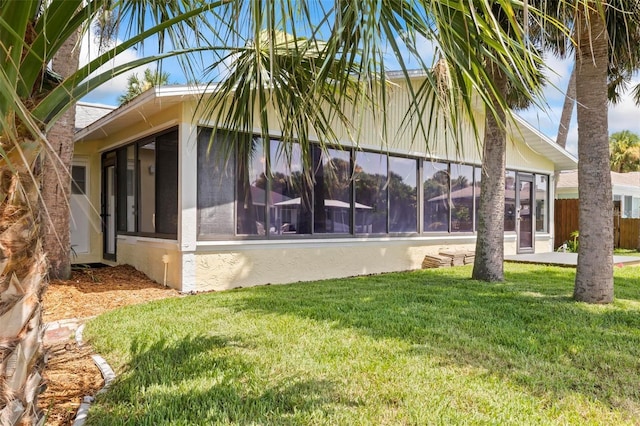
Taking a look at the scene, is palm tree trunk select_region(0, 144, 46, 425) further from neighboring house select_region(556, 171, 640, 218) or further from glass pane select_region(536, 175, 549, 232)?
neighboring house select_region(556, 171, 640, 218)

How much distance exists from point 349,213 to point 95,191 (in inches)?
233

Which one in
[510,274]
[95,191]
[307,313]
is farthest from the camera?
[95,191]

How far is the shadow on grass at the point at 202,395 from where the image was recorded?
263 cm

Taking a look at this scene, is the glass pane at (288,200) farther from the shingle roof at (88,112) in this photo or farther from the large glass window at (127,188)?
the shingle roof at (88,112)

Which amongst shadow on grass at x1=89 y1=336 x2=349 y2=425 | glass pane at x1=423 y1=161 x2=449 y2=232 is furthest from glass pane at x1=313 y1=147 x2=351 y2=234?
shadow on grass at x1=89 y1=336 x2=349 y2=425

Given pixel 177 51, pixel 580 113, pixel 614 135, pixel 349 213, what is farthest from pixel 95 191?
pixel 614 135

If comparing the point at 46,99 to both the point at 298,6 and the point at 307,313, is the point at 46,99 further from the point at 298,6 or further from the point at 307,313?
the point at 307,313

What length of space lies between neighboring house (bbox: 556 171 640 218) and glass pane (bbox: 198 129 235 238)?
707 inches

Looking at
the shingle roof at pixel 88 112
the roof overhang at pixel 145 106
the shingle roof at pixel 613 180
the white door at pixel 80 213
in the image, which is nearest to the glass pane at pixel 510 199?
A: the shingle roof at pixel 613 180

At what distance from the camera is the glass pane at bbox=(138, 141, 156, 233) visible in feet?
27.2

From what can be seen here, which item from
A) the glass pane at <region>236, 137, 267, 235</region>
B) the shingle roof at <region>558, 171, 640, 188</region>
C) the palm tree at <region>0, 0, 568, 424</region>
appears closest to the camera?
the palm tree at <region>0, 0, 568, 424</region>

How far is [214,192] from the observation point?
748 centimetres

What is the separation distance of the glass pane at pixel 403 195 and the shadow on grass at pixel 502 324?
102 inches

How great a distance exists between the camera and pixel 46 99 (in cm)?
195
